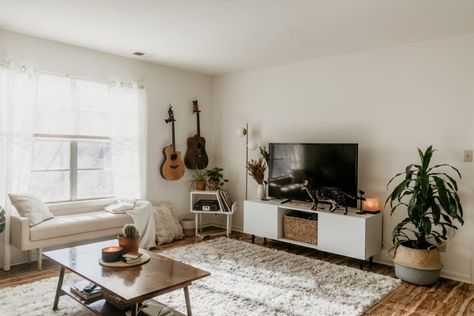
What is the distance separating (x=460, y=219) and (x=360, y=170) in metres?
1.10

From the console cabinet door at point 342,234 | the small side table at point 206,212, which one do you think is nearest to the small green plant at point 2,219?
the small side table at point 206,212

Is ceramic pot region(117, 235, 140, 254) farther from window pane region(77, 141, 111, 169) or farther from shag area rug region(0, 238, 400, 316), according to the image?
window pane region(77, 141, 111, 169)

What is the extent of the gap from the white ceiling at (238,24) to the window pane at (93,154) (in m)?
1.10

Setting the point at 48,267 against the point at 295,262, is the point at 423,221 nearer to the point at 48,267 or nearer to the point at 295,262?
the point at 295,262

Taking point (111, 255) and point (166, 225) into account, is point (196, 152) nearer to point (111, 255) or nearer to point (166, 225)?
point (166, 225)

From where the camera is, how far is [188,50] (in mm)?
4070

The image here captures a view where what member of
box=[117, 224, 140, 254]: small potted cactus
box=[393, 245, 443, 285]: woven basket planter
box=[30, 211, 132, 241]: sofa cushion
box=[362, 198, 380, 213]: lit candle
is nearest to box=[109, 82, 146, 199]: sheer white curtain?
box=[30, 211, 132, 241]: sofa cushion

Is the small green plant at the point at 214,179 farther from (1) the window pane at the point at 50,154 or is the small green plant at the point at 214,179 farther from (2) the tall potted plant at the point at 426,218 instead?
(2) the tall potted plant at the point at 426,218

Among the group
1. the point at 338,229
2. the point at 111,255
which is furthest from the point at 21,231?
the point at 338,229

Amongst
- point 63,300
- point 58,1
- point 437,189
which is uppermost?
point 58,1

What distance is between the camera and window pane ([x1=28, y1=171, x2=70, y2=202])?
12.7 ft

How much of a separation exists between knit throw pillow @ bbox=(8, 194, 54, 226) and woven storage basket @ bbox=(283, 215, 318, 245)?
2.56m

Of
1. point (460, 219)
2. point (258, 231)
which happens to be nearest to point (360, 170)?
point (460, 219)

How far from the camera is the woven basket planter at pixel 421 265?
3.16m
